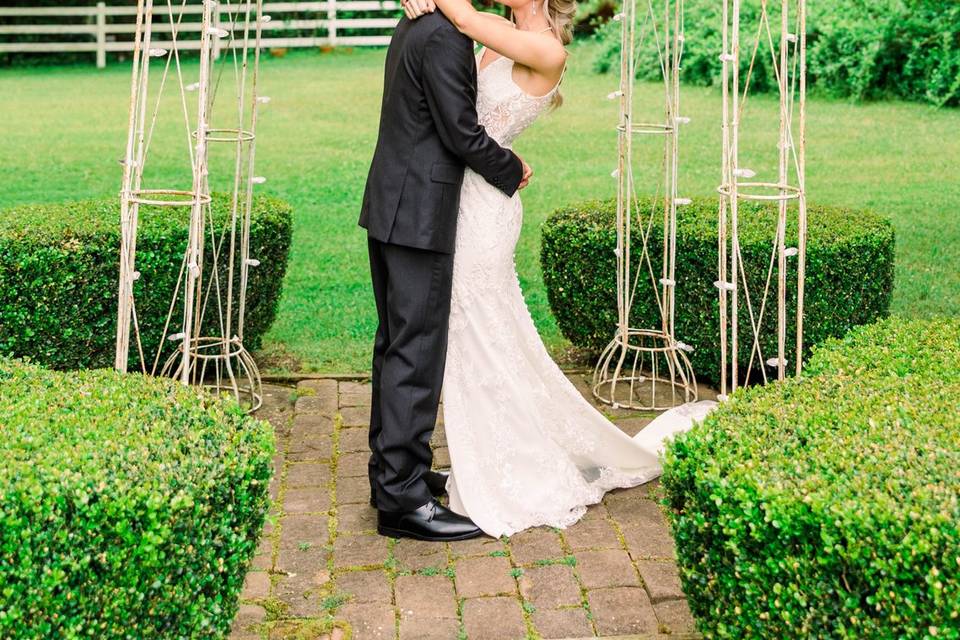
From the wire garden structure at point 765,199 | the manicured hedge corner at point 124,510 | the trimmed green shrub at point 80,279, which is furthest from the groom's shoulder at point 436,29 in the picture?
the trimmed green shrub at point 80,279

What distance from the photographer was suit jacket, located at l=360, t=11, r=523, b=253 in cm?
386

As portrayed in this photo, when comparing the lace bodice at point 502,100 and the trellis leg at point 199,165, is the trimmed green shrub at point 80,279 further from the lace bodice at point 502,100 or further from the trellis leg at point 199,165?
the lace bodice at point 502,100

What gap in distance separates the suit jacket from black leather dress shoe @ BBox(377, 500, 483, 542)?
956 millimetres

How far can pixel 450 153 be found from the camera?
13.2 ft

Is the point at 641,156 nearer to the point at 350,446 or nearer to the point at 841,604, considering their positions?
the point at 350,446

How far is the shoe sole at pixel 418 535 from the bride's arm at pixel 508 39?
5.51 ft

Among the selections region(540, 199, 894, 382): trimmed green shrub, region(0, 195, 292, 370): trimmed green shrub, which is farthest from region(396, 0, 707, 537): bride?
region(0, 195, 292, 370): trimmed green shrub

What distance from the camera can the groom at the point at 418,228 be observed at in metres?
3.90

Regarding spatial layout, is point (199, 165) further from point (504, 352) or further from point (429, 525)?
point (429, 525)

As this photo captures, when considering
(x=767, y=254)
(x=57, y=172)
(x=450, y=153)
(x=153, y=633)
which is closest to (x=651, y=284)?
(x=767, y=254)

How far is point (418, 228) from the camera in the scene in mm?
4016

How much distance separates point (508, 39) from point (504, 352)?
115 cm

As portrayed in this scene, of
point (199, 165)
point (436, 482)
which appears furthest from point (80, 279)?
point (436, 482)

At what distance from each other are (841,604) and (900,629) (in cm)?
15
